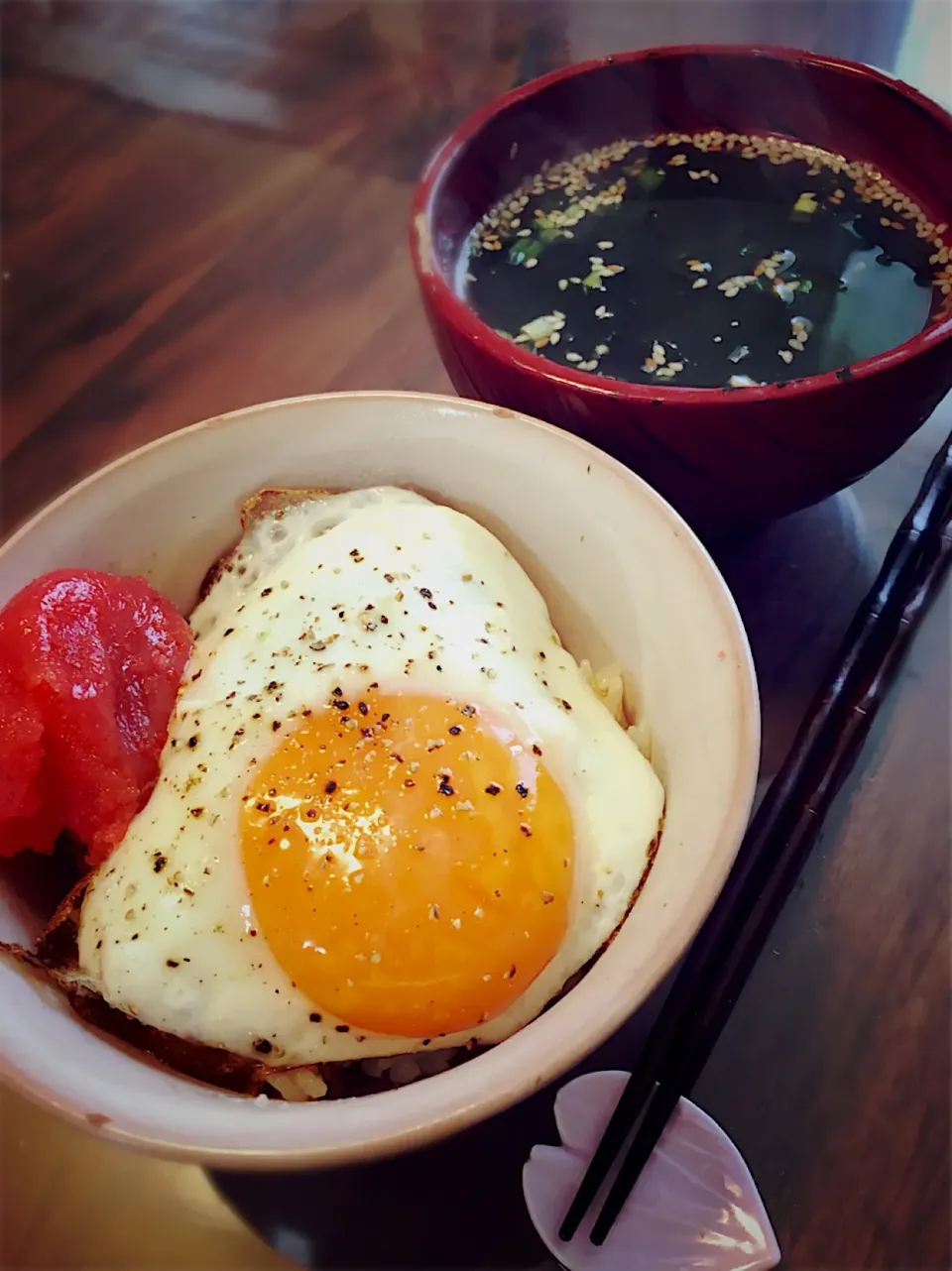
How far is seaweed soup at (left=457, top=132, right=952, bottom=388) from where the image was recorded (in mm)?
1314

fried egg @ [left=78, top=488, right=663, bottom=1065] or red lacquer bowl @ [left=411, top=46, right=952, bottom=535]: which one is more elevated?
red lacquer bowl @ [left=411, top=46, right=952, bottom=535]

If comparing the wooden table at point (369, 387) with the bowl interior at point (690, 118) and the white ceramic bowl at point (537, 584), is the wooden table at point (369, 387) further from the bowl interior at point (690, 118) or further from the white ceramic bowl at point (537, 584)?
the bowl interior at point (690, 118)

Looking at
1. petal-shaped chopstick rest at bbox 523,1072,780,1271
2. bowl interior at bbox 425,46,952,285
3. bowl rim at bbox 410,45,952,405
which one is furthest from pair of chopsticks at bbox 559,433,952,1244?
bowl interior at bbox 425,46,952,285

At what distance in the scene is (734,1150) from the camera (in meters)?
0.97

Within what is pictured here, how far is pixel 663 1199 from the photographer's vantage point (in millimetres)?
931

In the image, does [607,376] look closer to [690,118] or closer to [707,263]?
[707,263]

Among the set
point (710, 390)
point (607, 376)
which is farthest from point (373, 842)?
point (607, 376)

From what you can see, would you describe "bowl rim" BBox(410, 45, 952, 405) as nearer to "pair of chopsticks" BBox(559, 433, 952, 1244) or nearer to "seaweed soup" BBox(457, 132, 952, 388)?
"seaweed soup" BBox(457, 132, 952, 388)

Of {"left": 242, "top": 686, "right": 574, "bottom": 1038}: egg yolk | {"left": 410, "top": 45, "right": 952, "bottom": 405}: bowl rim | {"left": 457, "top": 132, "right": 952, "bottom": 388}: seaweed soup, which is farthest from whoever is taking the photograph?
{"left": 457, "top": 132, "right": 952, "bottom": 388}: seaweed soup

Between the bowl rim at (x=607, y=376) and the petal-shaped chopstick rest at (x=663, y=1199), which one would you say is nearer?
the petal-shaped chopstick rest at (x=663, y=1199)

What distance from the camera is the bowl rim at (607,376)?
1038 millimetres

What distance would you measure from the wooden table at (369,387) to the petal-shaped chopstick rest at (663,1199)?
0.09ft

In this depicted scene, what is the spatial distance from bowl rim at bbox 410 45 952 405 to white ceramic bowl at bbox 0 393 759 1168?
7 centimetres

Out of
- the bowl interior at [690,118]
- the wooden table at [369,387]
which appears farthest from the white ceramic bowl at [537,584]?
the bowl interior at [690,118]
